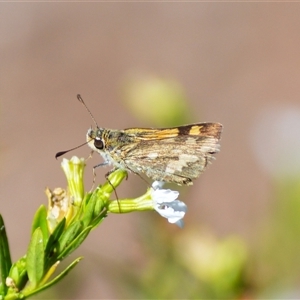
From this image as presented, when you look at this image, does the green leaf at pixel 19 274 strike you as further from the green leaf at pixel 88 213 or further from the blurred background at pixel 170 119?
the blurred background at pixel 170 119

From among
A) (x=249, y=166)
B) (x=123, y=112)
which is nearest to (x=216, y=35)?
(x=123, y=112)

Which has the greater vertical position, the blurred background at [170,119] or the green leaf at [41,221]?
the green leaf at [41,221]

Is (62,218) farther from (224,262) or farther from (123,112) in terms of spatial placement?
(123,112)

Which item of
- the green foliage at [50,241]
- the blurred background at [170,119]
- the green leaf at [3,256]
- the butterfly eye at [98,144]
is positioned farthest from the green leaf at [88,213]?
the blurred background at [170,119]

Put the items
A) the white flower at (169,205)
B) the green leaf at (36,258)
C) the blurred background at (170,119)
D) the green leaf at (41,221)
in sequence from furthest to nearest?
1. the blurred background at (170,119)
2. the white flower at (169,205)
3. the green leaf at (41,221)
4. the green leaf at (36,258)

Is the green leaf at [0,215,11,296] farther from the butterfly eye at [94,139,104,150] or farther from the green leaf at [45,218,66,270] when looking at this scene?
the butterfly eye at [94,139,104,150]

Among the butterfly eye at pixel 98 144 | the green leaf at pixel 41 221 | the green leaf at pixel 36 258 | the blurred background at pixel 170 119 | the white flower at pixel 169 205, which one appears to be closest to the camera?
the green leaf at pixel 36 258

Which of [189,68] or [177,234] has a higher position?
[177,234]
